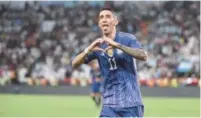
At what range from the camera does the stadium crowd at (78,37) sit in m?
27.3

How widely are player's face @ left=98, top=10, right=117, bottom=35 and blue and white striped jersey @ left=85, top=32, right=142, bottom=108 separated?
0.76ft

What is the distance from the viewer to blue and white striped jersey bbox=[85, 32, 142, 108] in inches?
254

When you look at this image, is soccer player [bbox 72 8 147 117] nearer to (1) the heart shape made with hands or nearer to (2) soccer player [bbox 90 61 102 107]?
(1) the heart shape made with hands

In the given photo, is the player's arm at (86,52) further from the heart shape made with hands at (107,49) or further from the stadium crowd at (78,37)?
the stadium crowd at (78,37)

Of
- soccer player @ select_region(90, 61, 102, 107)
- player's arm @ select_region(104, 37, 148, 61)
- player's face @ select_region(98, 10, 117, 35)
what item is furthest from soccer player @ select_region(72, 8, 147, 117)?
soccer player @ select_region(90, 61, 102, 107)

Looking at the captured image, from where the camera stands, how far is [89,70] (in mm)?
27297

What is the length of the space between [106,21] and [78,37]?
969 inches

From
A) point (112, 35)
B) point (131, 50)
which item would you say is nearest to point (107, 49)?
point (112, 35)

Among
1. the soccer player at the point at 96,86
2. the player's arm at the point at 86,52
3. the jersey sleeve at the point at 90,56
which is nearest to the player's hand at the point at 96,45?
the player's arm at the point at 86,52

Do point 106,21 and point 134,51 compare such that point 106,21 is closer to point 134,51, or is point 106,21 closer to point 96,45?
point 96,45

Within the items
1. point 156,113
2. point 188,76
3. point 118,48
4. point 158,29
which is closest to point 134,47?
point 118,48

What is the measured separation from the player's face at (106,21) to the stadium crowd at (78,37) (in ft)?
65.8

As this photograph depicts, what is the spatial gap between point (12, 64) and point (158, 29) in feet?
26.1

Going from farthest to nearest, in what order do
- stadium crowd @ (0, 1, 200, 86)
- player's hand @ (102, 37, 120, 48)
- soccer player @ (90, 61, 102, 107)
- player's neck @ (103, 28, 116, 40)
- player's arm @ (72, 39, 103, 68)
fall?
stadium crowd @ (0, 1, 200, 86) → soccer player @ (90, 61, 102, 107) → player's neck @ (103, 28, 116, 40) → player's arm @ (72, 39, 103, 68) → player's hand @ (102, 37, 120, 48)
